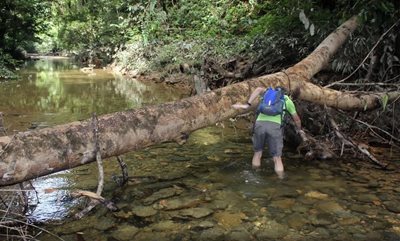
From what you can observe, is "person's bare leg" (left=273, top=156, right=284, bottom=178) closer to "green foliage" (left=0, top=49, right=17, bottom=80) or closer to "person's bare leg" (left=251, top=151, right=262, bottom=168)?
"person's bare leg" (left=251, top=151, right=262, bottom=168)

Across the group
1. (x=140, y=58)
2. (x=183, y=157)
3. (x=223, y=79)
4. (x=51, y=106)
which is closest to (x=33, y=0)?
(x=140, y=58)

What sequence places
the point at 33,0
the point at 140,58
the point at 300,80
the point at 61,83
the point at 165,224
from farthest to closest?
the point at 33,0, the point at 140,58, the point at 61,83, the point at 300,80, the point at 165,224

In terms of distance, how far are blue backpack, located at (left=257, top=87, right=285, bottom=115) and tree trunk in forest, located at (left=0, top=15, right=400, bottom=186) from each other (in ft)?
0.95

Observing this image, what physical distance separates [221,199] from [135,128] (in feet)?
4.74

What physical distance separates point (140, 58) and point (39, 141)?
1800 centimetres

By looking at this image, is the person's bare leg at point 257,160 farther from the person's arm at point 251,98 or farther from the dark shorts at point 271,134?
the person's arm at point 251,98

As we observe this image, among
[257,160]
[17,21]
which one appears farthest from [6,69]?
[257,160]

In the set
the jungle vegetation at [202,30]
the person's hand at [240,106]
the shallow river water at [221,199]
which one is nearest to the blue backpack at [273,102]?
the person's hand at [240,106]

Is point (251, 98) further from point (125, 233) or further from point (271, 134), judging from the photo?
point (125, 233)

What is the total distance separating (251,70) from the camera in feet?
37.4

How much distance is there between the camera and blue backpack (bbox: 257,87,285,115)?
236 inches

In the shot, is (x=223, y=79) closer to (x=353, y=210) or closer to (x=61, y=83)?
(x=353, y=210)

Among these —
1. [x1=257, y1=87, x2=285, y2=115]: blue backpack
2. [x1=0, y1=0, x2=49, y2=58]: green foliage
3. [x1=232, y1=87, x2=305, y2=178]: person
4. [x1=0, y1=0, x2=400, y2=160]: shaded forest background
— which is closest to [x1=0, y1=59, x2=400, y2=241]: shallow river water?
[x1=232, y1=87, x2=305, y2=178]: person

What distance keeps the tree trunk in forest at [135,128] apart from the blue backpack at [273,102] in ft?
0.95
